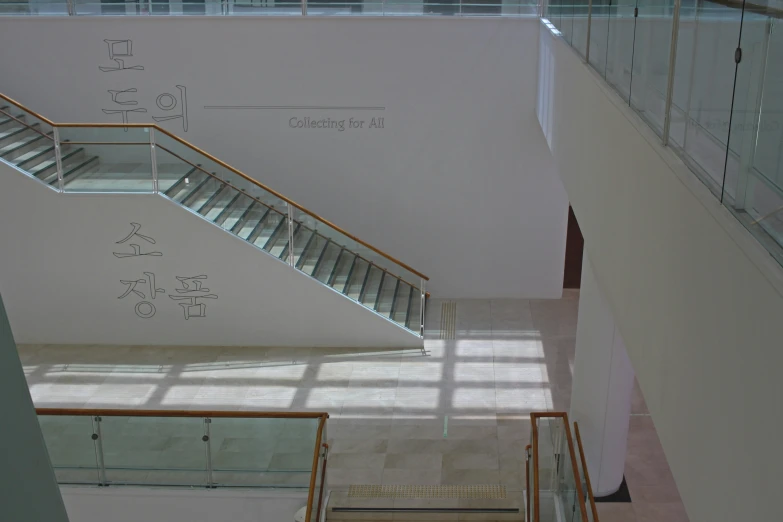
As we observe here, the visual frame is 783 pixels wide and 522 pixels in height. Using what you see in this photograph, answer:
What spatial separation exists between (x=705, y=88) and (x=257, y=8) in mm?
8932

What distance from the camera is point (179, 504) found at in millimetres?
7613

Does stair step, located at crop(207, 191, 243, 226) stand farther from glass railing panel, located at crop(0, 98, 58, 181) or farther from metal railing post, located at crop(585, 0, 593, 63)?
metal railing post, located at crop(585, 0, 593, 63)

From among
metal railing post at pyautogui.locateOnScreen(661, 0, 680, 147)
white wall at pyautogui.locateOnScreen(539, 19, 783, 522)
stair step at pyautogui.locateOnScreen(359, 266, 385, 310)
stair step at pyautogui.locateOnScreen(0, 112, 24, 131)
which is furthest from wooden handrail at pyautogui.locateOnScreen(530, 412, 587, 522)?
stair step at pyautogui.locateOnScreen(0, 112, 24, 131)

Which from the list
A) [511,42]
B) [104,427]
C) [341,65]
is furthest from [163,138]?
[511,42]

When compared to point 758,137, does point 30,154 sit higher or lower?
lower

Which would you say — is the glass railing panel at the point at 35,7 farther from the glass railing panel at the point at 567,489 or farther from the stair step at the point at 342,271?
the glass railing panel at the point at 567,489

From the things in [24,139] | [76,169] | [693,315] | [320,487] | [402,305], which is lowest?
[320,487]

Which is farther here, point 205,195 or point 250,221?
point 250,221

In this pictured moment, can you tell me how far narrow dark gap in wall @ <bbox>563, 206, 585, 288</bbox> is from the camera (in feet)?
40.2

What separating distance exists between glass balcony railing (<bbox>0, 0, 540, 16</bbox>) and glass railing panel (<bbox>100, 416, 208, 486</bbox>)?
19.3 feet

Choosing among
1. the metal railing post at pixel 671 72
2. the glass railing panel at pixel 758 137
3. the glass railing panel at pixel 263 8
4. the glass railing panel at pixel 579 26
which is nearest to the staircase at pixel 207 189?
Answer: the glass railing panel at pixel 263 8

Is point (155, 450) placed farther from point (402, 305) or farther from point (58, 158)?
point (402, 305)

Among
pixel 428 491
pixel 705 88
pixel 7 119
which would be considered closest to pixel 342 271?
pixel 428 491

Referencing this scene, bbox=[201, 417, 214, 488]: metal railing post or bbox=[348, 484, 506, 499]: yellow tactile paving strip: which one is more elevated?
bbox=[201, 417, 214, 488]: metal railing post
